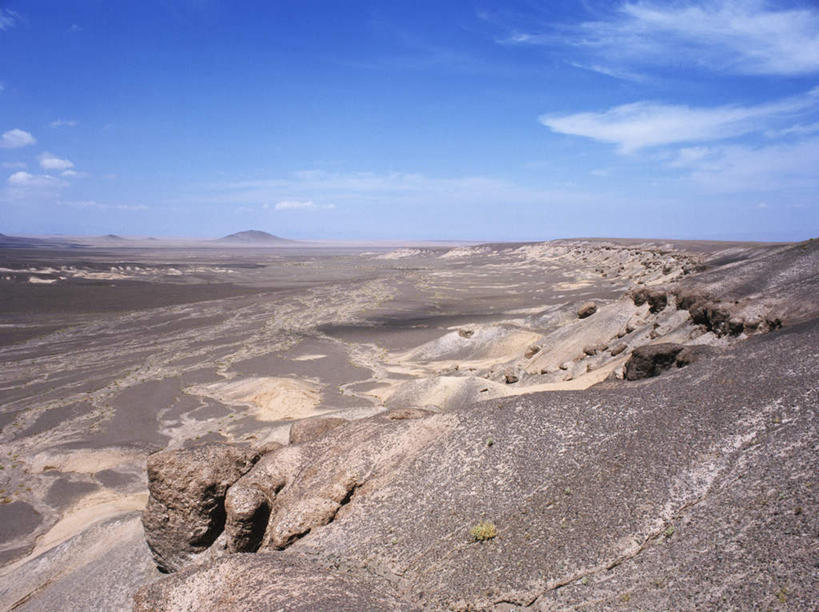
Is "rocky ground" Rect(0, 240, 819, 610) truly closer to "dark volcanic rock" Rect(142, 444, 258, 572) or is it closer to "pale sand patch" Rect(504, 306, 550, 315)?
"dark volcanic rock" Rect(142, 444, 258, 572)

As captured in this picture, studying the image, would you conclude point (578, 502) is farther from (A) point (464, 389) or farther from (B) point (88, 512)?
(B) point (88, 512)

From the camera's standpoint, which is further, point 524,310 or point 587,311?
point 524,310

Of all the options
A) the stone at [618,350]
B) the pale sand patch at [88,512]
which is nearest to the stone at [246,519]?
the pale sand patch at [88,512]

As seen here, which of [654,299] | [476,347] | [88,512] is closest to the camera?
[88,512]

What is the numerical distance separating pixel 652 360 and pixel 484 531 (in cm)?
676

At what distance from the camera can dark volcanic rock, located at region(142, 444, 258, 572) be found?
30.9ft

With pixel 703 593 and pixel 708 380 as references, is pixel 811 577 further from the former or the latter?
pixel 708 380

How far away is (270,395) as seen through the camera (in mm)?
22469

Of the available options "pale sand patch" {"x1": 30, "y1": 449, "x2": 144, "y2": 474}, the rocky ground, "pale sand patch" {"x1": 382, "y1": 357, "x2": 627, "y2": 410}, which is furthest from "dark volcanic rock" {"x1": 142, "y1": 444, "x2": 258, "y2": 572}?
"pale sand patch" {"x1": 382, "y1": 357, "x2": 627, "y2": 410}

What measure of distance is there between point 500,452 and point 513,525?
5.09ft

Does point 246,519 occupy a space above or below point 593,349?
below

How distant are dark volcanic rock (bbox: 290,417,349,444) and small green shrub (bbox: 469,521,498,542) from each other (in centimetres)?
480

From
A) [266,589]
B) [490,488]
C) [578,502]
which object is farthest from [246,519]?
[578,502]

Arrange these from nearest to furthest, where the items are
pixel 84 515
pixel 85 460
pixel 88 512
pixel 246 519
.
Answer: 1. pixel 246 519
2. pixel 84 515
3. pixel 88 512
4. pixel 85 460
